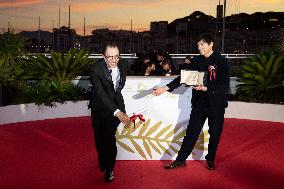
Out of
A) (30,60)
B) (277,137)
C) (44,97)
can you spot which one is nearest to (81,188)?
(277,137)

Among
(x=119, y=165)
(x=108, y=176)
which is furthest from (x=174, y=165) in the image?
(x=108, y=176)

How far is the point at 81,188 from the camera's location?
462 cm

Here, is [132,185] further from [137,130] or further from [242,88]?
[242,88]

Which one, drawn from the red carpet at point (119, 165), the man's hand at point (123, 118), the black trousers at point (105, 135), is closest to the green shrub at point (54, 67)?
the red carpet at point (119, 165)

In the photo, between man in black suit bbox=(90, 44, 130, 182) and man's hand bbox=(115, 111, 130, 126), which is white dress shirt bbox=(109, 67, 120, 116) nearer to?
man in black suit bbox=(90, 44, 130, 182)

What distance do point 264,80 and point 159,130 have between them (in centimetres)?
542

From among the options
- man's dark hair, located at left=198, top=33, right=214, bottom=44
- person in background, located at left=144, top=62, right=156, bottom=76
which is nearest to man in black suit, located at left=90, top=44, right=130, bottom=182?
man's dark hair, located at left=198, top=33, right=214, bottom=44

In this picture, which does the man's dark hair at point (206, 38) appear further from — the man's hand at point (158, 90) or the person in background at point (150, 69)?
the person in background at point (150, 69)

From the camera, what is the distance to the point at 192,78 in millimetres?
5141

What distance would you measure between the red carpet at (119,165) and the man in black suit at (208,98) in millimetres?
273

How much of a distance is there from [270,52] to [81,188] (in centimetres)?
772

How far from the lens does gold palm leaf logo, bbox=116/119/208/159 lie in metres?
5.61

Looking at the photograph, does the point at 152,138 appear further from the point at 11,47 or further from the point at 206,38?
the point at 11,47

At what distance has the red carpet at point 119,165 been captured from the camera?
4820 mm
